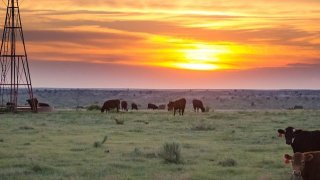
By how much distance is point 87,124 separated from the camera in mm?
39812

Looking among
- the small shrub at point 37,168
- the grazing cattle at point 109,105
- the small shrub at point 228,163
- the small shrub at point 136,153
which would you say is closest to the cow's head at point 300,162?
the small shrub at point 228,163

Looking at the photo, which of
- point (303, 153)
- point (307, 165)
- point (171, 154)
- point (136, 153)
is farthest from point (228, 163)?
point (307, 165)

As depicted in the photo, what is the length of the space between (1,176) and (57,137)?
12.2 m

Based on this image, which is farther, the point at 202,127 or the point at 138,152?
the point at 202,127

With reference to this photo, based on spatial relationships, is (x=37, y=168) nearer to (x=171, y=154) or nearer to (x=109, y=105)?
(x=171, y=154)

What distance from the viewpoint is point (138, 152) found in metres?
23.0

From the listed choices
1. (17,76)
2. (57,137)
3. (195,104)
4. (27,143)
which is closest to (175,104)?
(195,104)

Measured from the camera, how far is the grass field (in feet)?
60.4

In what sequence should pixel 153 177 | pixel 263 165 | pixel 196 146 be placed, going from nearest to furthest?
pixel 153 177 → pixel 263 165 → pixel 196 146

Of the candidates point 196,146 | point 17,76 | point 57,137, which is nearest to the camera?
point 196,146

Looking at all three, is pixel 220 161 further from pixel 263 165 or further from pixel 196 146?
pixel 196 146

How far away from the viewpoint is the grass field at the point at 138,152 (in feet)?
60.4

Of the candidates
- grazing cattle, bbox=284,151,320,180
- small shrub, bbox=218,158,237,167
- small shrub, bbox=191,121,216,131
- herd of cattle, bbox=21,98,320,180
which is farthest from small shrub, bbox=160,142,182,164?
small shrub, bbox=191,121,216,131

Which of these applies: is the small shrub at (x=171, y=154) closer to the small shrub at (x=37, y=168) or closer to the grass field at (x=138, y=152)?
the grass field at (x=138, y=152)
